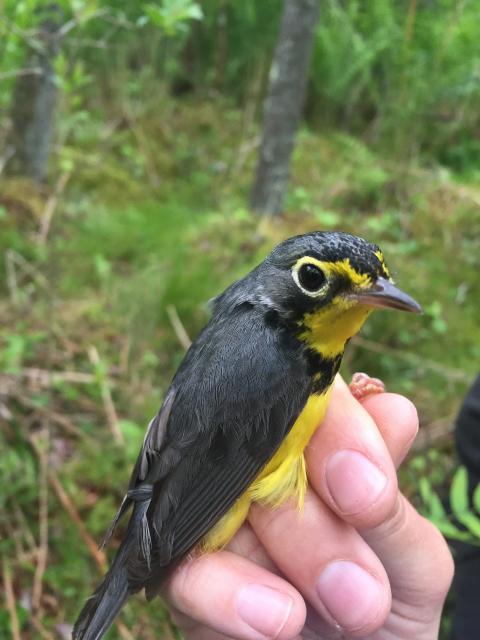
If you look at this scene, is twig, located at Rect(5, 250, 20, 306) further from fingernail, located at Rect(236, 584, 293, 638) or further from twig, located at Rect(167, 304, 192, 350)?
fingernail, located at Rect(236, 584, 293, 638)

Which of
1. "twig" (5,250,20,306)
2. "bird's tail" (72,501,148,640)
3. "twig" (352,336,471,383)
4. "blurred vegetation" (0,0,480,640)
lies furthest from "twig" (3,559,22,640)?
"twig" (352,336,471,383)

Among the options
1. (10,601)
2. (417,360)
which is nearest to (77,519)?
(10,601)

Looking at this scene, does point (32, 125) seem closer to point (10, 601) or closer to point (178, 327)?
point (178, 327)

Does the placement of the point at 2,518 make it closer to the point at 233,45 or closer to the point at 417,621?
the point at 417,621

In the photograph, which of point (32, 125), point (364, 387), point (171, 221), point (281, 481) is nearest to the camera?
point (281, 481)

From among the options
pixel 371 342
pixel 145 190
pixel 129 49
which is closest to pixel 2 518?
pixel 371 342

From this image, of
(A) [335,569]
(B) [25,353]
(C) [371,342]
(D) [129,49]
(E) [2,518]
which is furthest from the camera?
(D) [129,49]
